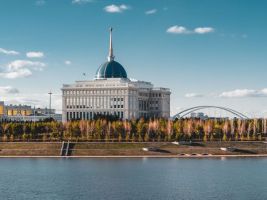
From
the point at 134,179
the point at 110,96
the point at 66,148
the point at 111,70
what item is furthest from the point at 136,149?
the point at 111,70

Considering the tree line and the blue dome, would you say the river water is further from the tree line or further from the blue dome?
the blue dome

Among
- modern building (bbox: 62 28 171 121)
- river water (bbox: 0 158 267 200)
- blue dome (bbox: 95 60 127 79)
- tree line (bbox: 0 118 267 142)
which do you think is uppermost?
blue dome (bbox: 95 60 127 79)

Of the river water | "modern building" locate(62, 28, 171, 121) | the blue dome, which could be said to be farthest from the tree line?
the blue dome

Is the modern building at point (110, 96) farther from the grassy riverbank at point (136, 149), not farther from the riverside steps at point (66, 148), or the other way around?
the grassy riverbank at point (136, 149)

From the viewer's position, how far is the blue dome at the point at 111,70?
586ft

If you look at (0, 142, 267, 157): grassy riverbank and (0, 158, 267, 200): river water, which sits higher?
(0, 142, 267, 157): grassy riverbank

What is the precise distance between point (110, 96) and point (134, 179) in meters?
103

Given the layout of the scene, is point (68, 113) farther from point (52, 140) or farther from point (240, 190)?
point (240, 190)

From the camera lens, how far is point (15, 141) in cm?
11112

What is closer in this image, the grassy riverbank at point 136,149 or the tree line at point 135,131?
the grassy riverbank at point 136,149

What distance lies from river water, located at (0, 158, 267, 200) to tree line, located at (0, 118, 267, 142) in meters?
19.3

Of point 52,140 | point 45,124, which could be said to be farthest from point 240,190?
point 45,124

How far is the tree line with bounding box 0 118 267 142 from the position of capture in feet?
371

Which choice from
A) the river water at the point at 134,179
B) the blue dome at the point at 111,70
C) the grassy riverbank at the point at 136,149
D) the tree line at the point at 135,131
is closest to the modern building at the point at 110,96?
the blue dome at the point at 111,70
